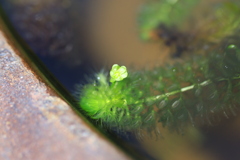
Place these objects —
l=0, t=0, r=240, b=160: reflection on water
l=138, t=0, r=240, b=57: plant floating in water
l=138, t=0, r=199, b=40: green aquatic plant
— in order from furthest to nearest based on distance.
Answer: l=138, t=0, r=199, b=40: green aquatic plant < l=138, t=0, r=240, b=57: plant floating in water < l=0, t=0, r=240, b=160: reflection on water

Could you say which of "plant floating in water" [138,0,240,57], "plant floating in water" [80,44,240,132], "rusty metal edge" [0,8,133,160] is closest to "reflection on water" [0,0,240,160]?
"plant floating in water" [138,0,240,57]

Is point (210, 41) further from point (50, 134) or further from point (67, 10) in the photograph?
point (50, 134)

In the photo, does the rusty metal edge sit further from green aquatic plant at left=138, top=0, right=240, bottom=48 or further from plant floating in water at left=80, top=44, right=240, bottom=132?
green aquatic plant at left=138, top=0, right=240, bottom=48

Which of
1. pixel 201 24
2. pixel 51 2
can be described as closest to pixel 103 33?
pixel 51 2

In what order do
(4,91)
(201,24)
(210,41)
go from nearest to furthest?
(4,91), (210,41), (201,24)

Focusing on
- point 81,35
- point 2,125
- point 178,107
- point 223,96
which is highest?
point 223,96

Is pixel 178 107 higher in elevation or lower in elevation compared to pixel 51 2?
higher
